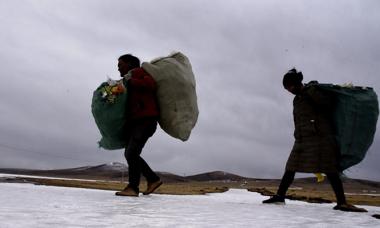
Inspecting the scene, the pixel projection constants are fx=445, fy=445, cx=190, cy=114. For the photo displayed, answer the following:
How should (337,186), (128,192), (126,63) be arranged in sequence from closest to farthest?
(337,186), (128,192), (126,63)

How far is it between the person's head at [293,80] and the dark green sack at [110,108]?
5.49 feet

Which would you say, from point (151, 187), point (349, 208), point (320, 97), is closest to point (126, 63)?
point (151, 187)

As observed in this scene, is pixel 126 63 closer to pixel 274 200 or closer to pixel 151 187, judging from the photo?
pixel 151 187

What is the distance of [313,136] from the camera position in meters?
4.38

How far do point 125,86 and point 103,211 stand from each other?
227 centimetres

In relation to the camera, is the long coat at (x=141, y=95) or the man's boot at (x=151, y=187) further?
the man's boot at (x=151, y=187)

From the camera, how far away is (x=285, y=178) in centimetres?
458

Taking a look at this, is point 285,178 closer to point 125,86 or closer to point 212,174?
point 125,86

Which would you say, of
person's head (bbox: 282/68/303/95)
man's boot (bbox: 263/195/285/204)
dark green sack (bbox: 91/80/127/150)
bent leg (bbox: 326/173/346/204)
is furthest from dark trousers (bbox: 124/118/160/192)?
bent leg (bbox: 326/173/346/204)

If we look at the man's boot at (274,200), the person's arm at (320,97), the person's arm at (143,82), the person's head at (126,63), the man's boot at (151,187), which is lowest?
the man's boot at (274,200)

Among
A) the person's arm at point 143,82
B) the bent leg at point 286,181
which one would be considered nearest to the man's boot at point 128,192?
the person's arm at point 143,82

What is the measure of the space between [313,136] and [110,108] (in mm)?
2077

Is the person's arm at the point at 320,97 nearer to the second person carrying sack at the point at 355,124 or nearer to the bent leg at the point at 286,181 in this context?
the second person carrying sack at the point at 355,124

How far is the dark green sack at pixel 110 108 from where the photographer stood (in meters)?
4.59
